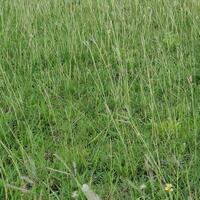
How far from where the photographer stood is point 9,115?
Result: 3047 millimetres

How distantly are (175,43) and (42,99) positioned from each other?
1406 mm

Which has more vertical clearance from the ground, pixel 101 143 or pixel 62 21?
pixel 62 21

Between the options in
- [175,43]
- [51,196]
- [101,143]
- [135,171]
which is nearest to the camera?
[51,196]

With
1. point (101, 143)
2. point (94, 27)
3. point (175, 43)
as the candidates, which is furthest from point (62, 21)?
point (101, 143)

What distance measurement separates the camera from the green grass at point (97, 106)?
7.53ft

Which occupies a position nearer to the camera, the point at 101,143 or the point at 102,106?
the point at 101,143

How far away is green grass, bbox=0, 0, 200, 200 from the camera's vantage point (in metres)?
2.29

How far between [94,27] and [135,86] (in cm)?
113

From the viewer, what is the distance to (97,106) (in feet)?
10.3

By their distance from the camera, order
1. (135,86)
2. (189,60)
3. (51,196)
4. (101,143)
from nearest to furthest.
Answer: (51,196)
(101,143)
(135,86)
(189,60)

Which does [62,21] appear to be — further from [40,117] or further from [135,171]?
[135,171]

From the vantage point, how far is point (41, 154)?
8.45 feet

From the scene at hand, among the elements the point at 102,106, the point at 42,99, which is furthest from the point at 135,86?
the point at 42,99

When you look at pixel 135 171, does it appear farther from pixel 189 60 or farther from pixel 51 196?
pixel 189 60
